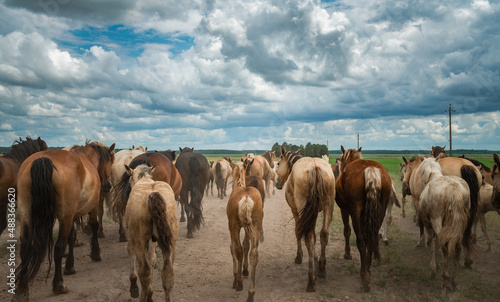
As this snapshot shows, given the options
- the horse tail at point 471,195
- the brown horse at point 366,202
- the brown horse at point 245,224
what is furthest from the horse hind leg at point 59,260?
the horse tail at point 471,195

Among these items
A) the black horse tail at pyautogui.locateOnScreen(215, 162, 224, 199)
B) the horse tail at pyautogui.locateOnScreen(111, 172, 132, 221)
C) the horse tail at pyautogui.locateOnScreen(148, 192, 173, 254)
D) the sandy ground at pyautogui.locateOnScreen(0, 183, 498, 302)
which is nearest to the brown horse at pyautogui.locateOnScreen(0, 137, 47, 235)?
the sandy ground at pyautogui.locateOnScreen(0, 183, 498, 302)

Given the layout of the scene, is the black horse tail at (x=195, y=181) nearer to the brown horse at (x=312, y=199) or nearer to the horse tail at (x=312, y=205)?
the brown horse at (x=312, y=199)

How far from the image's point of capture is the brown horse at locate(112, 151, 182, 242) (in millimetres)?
7172

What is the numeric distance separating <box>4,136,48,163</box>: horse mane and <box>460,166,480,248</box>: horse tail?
10.3 metres

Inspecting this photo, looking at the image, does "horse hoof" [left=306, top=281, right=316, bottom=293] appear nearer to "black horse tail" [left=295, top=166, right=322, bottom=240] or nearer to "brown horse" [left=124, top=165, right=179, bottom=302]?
"black horse tail" [left=295, top=166, right=322, bottom=240]

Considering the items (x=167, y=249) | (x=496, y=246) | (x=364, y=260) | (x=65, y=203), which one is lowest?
(x=496, y=246)

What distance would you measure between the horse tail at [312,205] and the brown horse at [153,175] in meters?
3.08

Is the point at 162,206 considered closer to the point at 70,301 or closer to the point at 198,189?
the point at 70,301

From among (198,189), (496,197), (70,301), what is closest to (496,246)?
(496,197)

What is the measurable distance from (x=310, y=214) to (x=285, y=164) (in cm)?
322

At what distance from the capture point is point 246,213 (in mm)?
5578

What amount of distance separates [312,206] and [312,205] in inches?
0.8

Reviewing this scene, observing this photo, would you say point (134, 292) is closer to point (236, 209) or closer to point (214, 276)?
point (214, 276)

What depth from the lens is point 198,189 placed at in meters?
10.6
